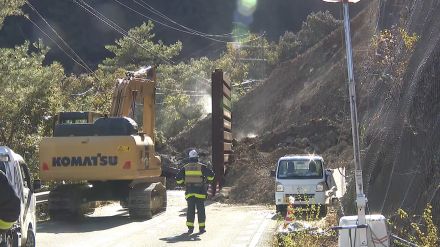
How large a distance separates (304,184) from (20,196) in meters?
10.9

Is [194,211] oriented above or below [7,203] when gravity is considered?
below

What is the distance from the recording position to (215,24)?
132375 millimetres

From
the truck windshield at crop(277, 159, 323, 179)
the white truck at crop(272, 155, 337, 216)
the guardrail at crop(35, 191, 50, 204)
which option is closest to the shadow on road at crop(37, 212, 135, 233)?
the guardrail at crop(35, 191, 50, 204)

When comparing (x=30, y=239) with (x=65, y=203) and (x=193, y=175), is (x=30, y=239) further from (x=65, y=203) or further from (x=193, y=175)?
(x=65, y=203)

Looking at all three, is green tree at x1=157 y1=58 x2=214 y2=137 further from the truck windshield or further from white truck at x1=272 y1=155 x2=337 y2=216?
white truck at x1=272 y1=155 x2=337 y2=216

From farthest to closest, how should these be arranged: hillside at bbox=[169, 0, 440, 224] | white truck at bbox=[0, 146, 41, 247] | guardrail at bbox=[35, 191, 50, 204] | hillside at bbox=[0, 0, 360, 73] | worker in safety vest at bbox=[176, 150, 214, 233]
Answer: hillside at bbox=[0, 0, 360, 73], guardrail at bbox=[35, 191, 50, 204], worker in safety vest at bbox=[176, 150, 214, 233], white truck at bbox=[0, 146, 41, 247], hillside at bbox=[169, 0, 440, 224]

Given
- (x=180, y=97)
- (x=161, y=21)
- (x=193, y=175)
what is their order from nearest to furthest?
(x=193, y=175), (x=180, y=97), (x=161, y=21)

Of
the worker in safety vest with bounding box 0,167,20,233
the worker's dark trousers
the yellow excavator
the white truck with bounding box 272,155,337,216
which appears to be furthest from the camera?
the white truck with bounding box 272,155,337,216

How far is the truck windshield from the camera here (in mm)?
20047

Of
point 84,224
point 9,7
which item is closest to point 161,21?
point 9,7

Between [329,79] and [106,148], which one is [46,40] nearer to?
[329,79]

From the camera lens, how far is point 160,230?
16.1 m

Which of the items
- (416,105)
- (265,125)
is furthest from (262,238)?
(265,125)

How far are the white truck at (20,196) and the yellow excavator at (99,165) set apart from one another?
20.5 ft
